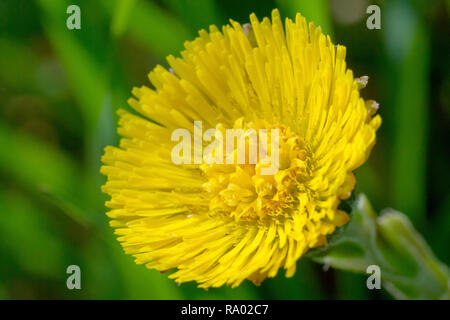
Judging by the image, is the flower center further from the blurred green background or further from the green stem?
the blurred green background

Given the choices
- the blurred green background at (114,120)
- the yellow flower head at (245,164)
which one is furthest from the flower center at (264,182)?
the blurred green background at (114,120)

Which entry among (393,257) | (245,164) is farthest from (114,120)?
(393,257)

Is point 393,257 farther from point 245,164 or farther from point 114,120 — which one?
point 114,120

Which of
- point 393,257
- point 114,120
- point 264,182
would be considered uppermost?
point 114,120

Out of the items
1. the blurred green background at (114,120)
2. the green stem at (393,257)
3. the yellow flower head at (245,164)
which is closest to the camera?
the yellow flower head at (245,164)

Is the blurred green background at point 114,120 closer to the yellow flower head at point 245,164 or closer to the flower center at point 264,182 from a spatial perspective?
the yellow flower head at point 245,164

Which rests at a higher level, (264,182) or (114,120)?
(114,120)
